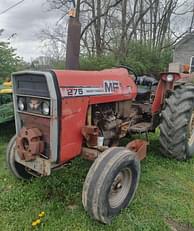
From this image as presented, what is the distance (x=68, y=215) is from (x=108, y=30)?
16.5 meters

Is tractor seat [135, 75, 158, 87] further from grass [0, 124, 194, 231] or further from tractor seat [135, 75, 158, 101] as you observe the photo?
grass [0, 124, 194, 231]

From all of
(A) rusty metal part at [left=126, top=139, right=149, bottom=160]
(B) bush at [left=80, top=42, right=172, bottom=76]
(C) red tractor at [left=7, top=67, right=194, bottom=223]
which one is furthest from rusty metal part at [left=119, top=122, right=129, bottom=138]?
(B) bush at [left=80, top=42, right=172, bottom=76]

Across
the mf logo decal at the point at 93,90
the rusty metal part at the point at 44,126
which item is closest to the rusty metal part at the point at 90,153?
the rusty metal part at the point at 44,126

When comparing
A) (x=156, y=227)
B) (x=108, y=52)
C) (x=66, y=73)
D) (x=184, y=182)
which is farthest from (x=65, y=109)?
(x=108, y=52)

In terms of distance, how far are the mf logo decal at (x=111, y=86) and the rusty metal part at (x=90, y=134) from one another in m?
0.52

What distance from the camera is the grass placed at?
94.3 inches

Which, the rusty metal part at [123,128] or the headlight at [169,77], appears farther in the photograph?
the headlight at [169,77]

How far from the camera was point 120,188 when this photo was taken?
8.61 feet

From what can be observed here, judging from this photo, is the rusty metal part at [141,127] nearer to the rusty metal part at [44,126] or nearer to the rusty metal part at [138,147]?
the rusty metal part at [138,147]

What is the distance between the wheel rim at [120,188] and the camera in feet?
8.17

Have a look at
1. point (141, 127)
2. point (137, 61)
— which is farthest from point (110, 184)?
point (137, 61)

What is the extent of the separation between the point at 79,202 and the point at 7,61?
776cm

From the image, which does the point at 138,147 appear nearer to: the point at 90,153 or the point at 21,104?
the point at 90,153

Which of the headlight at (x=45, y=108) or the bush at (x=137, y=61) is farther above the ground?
the bush at (x=137, y=61)
